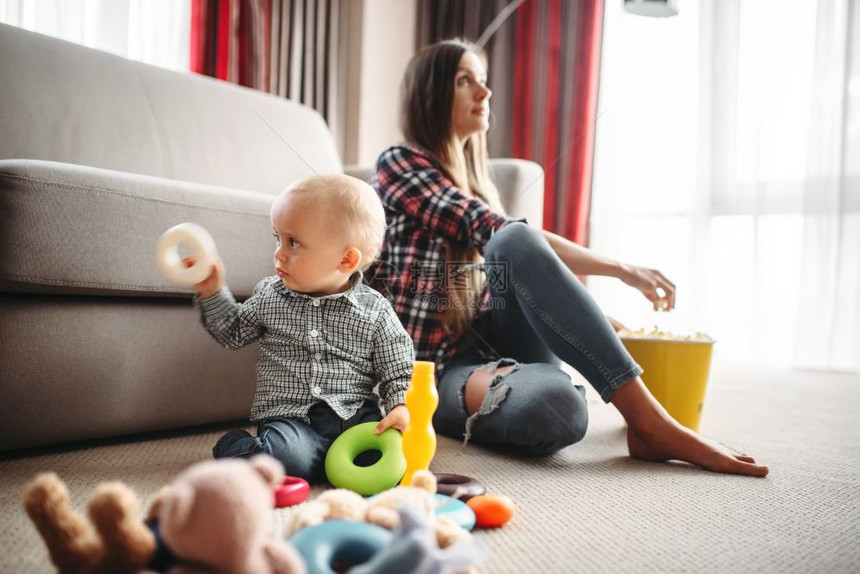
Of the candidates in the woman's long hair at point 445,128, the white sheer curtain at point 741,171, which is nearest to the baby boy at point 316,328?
the woman's long hair at point 445,128

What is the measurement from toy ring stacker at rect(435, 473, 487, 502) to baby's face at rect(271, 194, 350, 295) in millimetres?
342

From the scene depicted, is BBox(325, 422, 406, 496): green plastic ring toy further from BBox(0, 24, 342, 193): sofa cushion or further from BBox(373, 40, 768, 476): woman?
BBox(0, 24, 342, 193): sofa cushion

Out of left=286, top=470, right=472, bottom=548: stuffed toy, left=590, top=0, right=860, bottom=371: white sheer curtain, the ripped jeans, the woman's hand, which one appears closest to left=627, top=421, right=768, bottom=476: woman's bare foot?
the ripped jeans

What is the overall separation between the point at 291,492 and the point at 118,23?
6.60 ft

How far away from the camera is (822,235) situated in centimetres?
246

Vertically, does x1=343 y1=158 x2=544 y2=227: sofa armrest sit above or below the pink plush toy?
above

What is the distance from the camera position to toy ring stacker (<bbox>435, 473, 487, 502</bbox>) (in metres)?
0.83

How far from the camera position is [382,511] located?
0.67 meters

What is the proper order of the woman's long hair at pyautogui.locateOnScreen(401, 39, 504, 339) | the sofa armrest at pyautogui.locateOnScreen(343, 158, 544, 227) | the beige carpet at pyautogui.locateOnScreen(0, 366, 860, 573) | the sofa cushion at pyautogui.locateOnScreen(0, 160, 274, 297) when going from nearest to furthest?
the beige carpet at pyautogui.locateOnScreen(0, 366, 860, 573) < the sofa cushion at pyautogui.locateOnScreen(0, 160, 274, 297) < the woman's long hair at pyautogui.locateOnScreen(401, 39, 504, 339) < the sofa armrest at pyautogui.locateOnScreen(343, 158, 544, 227)

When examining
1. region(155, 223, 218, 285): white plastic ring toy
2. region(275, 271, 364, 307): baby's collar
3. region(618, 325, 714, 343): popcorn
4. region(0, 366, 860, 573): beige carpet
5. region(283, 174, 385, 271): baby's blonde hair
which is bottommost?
region(0, 366, 860, 573): beige carpet

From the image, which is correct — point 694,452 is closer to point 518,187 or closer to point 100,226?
point 518,187

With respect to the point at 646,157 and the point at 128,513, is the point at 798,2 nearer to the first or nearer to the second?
the point at 646,157

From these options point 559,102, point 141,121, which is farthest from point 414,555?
point 559,102

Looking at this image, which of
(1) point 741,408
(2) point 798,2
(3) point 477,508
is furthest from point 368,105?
(3) point 477,508
